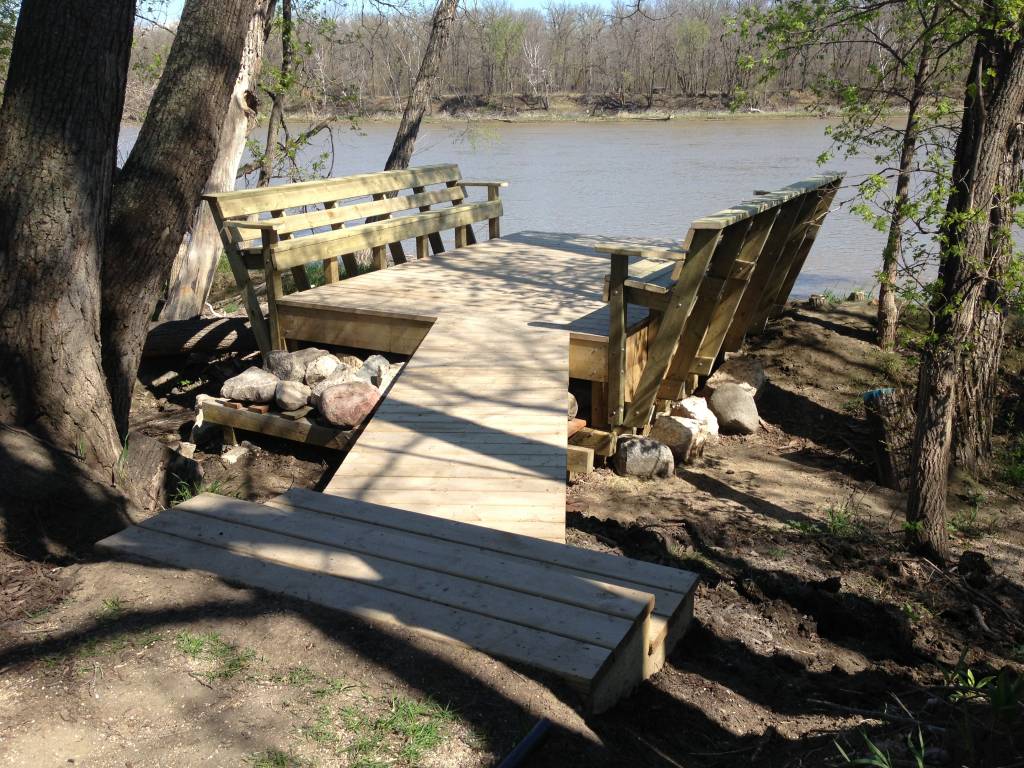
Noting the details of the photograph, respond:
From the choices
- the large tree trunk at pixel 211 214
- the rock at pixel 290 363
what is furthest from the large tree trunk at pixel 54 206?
the large tree trunk at pixel 211 214

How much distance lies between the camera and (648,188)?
1872 cm

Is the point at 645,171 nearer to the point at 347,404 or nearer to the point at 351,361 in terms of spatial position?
the point at 351,361

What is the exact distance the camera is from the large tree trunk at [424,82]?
39.1 ft

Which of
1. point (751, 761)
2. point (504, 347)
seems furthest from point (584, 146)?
point (751, 761)

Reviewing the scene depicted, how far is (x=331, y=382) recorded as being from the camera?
6.05 metres

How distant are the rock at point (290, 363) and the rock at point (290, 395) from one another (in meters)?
0.25

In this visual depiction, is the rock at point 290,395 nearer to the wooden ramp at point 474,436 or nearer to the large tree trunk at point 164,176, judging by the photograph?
the wooden ramp at point 474,436

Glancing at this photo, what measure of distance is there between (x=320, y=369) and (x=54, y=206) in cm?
282

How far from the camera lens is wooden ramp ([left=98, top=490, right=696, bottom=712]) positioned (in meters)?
2.64

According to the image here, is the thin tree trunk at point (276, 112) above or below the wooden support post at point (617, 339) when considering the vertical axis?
above

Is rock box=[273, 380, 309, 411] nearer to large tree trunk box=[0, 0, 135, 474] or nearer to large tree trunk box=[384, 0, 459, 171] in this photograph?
large tree trunk box=[0, 0, 135, 474]

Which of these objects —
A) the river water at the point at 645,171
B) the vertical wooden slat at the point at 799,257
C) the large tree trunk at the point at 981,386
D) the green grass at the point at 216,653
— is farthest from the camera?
the river water at the point at 645,171

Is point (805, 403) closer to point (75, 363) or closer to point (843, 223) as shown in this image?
point (75, 363)

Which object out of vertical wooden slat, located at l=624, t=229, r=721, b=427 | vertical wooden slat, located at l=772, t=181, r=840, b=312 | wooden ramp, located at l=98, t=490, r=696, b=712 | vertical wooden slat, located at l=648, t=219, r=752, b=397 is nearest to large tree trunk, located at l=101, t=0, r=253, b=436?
wooden ramp, located at l=98, t=490, r=696, b=712
